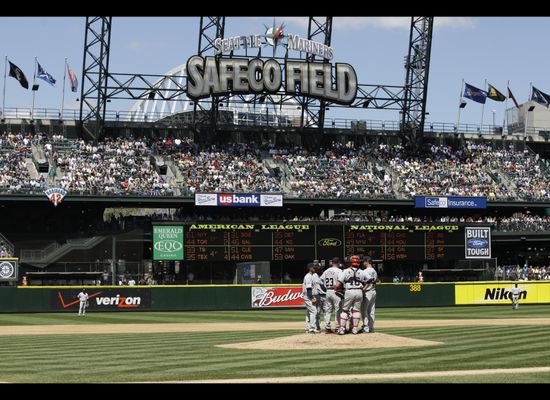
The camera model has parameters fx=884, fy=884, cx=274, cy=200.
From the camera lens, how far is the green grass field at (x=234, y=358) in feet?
Result: 45.1

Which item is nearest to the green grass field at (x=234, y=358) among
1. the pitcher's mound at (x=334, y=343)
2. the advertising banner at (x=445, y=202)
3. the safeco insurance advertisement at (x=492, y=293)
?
the pitcher's mound at (x=334, y=343)

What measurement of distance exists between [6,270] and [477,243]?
28.7 m

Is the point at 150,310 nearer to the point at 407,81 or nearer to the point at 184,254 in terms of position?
the point at 184,254

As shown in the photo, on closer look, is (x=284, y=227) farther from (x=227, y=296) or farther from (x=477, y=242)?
(x=477, y=242)

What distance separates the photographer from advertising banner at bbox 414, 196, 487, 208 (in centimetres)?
6347

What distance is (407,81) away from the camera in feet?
230

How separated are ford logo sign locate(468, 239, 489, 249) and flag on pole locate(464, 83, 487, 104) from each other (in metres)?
17.8

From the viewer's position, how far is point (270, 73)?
211 feet

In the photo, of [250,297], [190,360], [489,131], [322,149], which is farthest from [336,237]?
[190,360]

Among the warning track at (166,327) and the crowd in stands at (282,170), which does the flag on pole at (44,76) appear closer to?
the crowd in stands at (282,170)

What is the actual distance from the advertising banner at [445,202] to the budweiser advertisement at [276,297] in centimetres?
1822

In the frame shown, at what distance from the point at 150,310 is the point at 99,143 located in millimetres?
22100

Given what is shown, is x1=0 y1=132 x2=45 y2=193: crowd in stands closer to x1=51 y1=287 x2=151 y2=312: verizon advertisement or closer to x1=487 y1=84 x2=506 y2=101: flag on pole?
x1=51 y1=287 x2=151 y2=312: verizon advertisement

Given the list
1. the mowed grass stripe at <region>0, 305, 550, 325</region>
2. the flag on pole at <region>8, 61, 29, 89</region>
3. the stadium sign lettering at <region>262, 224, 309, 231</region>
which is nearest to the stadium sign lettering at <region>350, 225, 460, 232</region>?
the stadium sign lettering at <region>262, 224, 309, 231</region>
